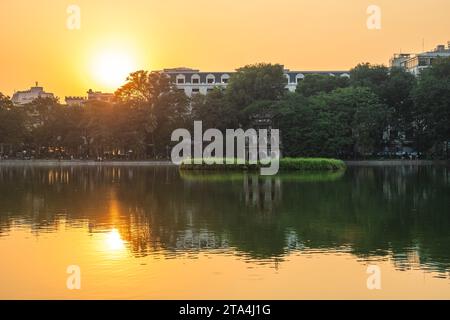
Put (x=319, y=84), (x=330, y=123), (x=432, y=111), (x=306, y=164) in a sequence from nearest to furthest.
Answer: (x=306, y=164), (x=330, y=123), (x=432, y=111), (x=319, y=84)

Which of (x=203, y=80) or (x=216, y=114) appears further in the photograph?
(x=203, y=80)

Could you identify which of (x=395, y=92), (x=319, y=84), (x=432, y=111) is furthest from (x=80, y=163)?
(x=432, y=111)

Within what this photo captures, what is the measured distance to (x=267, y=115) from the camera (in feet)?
246

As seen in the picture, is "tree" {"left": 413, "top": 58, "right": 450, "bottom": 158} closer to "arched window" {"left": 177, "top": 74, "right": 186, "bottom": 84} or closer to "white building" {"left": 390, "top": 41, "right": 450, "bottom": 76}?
"white building" {"left": 390, "top": 41, "right": 450, "bottom": 76}

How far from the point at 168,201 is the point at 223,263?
45.8 ft

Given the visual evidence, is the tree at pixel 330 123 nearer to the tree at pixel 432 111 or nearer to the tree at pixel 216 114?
the tree at pixel 432 111

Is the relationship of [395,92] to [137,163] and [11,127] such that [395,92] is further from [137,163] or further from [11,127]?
[11,127]

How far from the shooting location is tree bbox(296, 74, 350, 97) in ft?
278

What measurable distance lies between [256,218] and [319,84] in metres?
63.2

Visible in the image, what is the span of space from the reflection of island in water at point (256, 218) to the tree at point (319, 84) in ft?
157

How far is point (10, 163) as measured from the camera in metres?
82.6

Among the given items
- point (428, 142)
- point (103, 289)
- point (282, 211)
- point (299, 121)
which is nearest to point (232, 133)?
point (299, 121)

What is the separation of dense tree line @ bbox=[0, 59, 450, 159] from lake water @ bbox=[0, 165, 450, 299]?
40913mm
